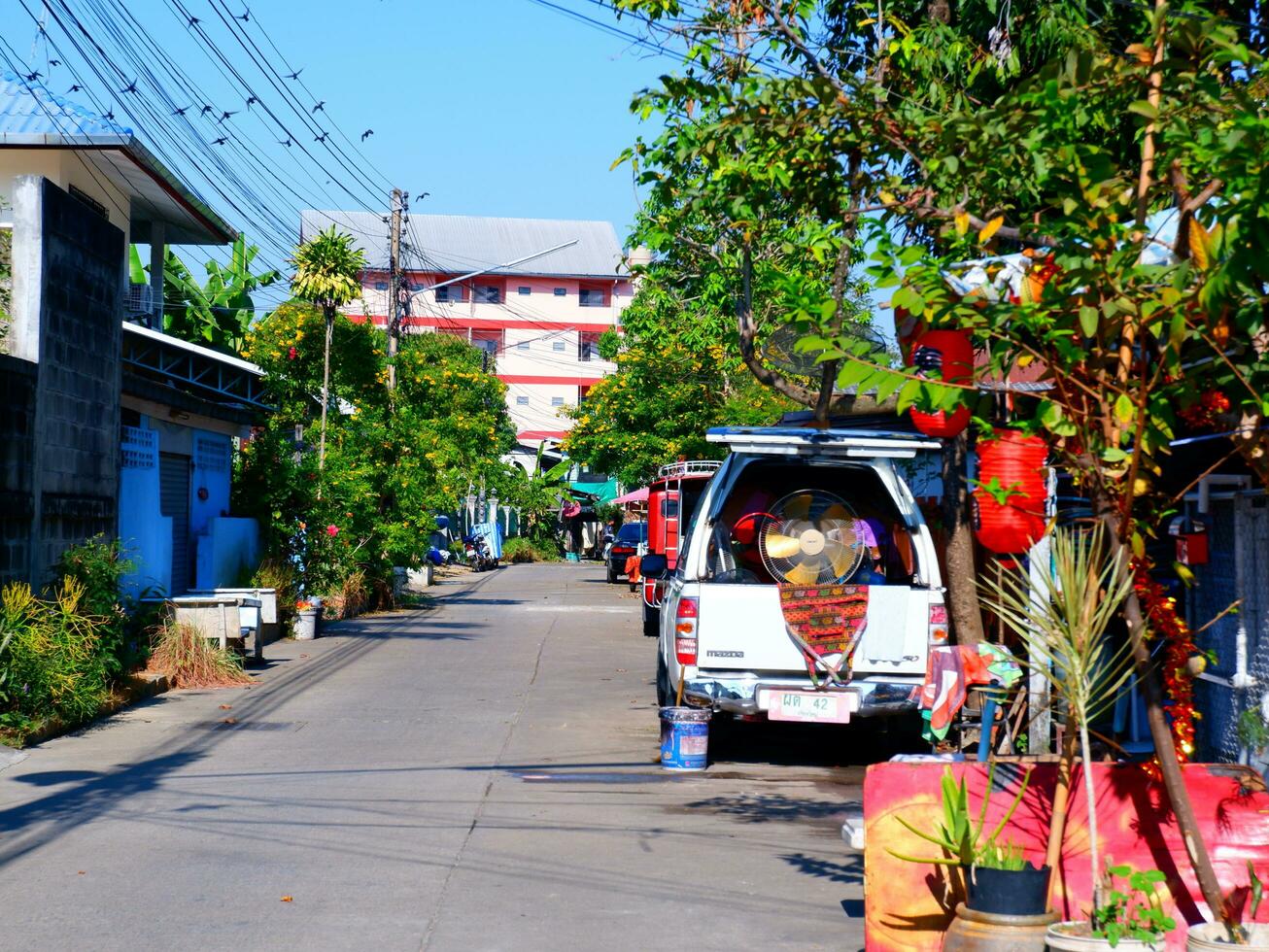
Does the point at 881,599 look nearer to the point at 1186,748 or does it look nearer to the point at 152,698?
the point at 1186,748

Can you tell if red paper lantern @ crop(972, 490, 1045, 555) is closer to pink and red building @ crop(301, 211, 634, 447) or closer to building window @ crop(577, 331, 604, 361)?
pink and red building @ crop(301, 211, 634, 447)

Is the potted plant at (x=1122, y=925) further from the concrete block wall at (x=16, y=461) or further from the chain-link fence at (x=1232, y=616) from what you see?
the concrete block wall at (x=16, y=461)

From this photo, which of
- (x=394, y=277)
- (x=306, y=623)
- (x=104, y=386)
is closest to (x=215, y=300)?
(x=394, y=277)

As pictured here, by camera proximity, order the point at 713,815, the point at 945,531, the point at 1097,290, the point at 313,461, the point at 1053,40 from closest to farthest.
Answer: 1. the point at 1097,290
2. the point at 713,815
3. the point at 1053,40
4. the point at 945,531
5. the point at 313,461

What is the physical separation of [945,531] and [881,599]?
1983 mm

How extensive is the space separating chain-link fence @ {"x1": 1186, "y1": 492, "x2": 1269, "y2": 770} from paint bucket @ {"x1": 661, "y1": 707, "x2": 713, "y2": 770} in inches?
134

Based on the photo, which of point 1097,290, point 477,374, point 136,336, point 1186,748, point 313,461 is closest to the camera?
point 1097,290

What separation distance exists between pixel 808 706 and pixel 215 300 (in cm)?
2380

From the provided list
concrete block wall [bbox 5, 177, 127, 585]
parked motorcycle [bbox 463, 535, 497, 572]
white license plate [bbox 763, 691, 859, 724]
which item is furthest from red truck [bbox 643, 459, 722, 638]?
parked motorcycle [bbox 463, 535, 497, 572]

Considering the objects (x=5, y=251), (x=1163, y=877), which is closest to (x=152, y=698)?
(x=5, y=251)

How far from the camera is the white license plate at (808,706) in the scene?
33.9 ft

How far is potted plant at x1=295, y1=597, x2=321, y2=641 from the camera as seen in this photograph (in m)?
22.0

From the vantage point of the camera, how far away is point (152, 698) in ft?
47.0

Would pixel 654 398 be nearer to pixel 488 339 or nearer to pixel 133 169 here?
pixel 133 169
